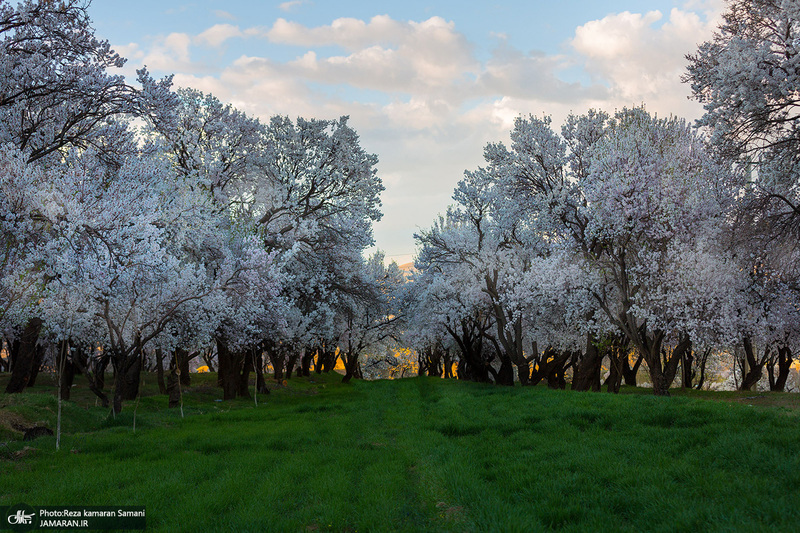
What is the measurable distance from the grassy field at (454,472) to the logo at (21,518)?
29cm

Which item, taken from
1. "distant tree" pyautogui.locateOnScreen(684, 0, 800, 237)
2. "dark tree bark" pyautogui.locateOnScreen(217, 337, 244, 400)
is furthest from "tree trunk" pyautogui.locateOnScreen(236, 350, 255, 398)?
"distant tree" pyautogui.locateOnScreen(684, 0, 800, 237)

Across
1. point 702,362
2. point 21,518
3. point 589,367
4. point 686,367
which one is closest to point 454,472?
point 21,518

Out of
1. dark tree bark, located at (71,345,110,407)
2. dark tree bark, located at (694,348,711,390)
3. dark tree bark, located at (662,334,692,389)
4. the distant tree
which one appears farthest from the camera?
dark tree bark, located at (694,348,711,390)

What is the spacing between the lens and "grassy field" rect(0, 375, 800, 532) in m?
7.88

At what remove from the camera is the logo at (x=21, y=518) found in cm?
830

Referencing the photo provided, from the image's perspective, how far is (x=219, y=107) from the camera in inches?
1241

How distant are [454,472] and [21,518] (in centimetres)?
753

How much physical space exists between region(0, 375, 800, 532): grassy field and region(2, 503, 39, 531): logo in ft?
0.94

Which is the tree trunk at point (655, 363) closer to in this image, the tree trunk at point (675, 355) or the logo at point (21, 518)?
the tree trunk at point (675, 355)

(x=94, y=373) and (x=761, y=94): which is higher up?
(x=761, y=94)

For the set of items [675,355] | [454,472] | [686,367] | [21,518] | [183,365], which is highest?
[675,355]

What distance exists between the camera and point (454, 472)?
10312mm

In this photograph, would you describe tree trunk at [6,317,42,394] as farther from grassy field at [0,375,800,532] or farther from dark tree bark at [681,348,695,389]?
dark tree bark at [681,348,695,389]

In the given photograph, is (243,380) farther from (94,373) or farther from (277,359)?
(94,373)
